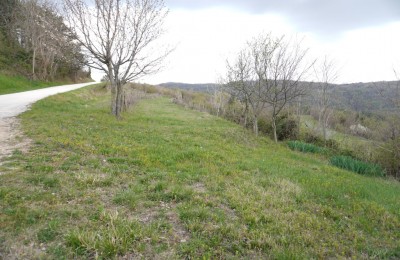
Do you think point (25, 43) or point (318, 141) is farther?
point (25, 43)

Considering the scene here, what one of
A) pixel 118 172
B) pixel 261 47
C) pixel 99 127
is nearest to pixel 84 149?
pixel 118 172

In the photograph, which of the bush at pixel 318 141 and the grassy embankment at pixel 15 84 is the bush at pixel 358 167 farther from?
the grassy embankment at pixel 15 84

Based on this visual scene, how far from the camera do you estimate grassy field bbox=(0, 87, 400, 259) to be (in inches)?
129

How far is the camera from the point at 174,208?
171 inches

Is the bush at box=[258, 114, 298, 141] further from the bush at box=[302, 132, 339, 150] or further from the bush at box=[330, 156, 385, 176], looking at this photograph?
the bush at box=[330, 156, 385, 176]

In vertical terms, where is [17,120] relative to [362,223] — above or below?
above

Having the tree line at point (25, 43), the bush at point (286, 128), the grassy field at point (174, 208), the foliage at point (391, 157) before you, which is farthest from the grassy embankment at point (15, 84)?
the foliage at point (391, 157)

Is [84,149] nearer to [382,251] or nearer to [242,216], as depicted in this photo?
[242,216]

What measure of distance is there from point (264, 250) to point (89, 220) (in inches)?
95.2

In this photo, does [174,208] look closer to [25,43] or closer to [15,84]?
[15,84]

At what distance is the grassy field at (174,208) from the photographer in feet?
10.8

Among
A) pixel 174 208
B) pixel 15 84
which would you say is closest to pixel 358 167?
pixel 174 208

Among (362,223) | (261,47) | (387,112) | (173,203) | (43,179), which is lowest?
(362,223)

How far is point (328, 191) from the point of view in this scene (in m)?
6.06
